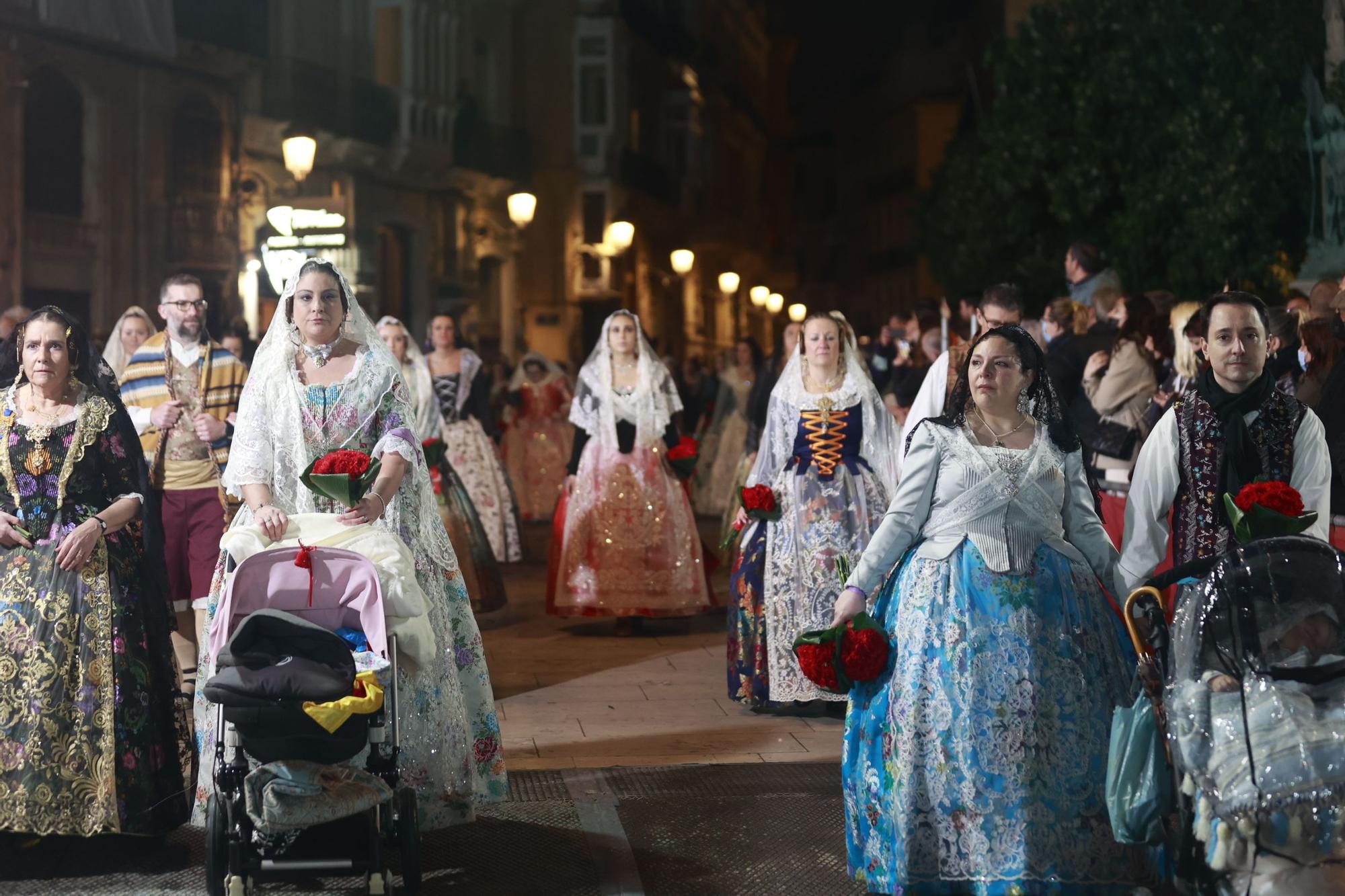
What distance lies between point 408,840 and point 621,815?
51.0 inches

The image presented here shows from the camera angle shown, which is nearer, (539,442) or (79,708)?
(79,708)

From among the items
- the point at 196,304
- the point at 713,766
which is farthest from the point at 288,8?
the point at 713,766

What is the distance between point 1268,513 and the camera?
4.71m

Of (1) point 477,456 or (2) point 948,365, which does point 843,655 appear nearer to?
(2) point 948,365

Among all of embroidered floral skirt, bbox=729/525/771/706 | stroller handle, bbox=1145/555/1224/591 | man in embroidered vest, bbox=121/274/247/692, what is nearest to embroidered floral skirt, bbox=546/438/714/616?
embroidered floral skirt, bbox=729/525/771/706

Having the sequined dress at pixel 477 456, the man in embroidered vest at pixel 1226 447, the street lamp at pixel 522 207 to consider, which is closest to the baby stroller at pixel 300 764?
the man in embroidered vest at pixel 1226 447

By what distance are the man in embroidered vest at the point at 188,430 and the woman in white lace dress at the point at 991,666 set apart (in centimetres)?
395

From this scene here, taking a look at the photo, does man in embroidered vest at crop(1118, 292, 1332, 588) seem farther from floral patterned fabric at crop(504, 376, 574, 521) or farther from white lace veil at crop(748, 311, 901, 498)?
floral patterned fabric at crop(504, 376, 574, 521)

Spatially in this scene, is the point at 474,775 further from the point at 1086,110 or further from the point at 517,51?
the point at 517,51

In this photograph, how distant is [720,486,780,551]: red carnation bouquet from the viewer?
8.18 m

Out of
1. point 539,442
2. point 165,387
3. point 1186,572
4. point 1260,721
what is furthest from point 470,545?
point 1260,721

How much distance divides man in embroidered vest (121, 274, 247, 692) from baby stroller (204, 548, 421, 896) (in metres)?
3.04

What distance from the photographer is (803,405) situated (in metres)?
8.39

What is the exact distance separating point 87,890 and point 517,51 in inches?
1174
